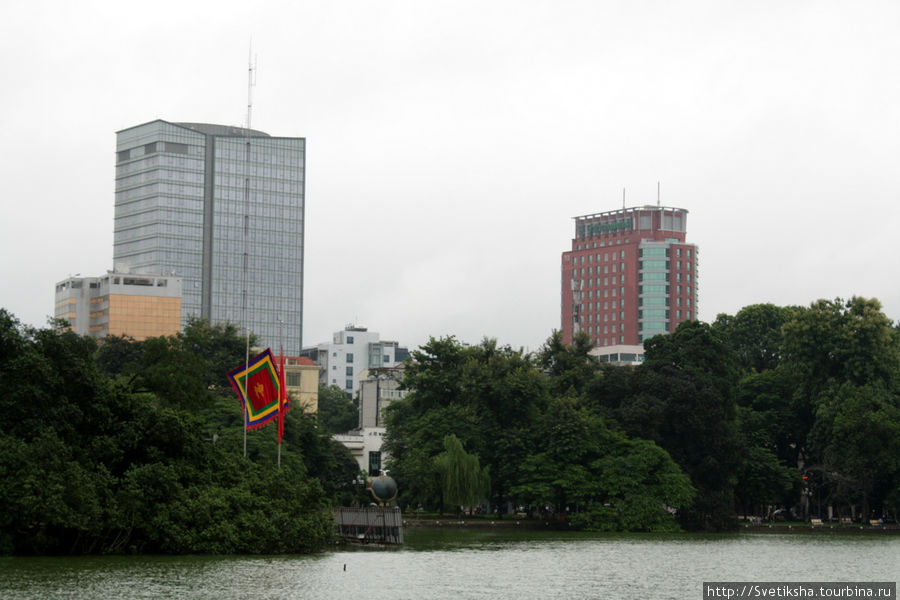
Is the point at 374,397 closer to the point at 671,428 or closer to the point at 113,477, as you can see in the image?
the point at 671,428

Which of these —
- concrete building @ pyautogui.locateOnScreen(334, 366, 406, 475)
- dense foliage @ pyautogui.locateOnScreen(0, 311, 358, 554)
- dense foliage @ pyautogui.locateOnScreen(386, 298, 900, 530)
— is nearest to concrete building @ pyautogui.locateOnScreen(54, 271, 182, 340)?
concrete building @ pyautogui.locateOnScreen(334, 366, 406, 475)

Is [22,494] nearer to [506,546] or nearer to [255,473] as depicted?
[255,473]

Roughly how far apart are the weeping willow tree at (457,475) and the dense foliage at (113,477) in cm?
3041

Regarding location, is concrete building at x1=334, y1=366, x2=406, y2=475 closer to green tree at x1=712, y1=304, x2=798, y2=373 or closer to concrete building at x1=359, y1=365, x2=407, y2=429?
concrete building at x1=359, y1=365, x2=407, y2=429

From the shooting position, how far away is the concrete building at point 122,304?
190125 millimetres

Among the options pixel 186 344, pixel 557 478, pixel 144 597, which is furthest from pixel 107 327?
pixel 144 597

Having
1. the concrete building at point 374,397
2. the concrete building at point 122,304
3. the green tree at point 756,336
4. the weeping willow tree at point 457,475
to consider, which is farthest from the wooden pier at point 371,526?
the concrete building at point 122,304

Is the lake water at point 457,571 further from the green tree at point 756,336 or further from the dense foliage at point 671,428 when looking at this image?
the green tree at point 756,336

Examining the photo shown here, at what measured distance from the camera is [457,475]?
89.9 meters

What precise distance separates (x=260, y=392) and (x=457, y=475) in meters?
30.9

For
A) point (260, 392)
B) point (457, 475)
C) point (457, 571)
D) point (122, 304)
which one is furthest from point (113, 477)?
point (122, 304)

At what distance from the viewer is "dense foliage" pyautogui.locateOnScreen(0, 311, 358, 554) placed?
160 feet

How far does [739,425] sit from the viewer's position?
98938 mm

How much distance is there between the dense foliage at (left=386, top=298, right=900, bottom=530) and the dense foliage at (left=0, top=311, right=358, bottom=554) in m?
34.0
